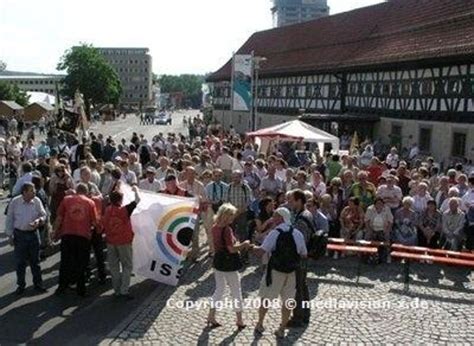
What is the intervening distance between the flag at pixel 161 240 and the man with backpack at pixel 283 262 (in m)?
2.05

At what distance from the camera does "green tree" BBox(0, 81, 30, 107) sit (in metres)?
78.7

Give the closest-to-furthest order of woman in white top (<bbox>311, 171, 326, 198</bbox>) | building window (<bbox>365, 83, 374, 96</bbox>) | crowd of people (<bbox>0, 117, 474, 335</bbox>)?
crowd of people (<bbox>0, 117, 474, 335</bbox>)
woman in white top (<bbox>311, 171, 326, 198</bbox>)
building window (<bbox>365, 83, 374, 96</bbox>)

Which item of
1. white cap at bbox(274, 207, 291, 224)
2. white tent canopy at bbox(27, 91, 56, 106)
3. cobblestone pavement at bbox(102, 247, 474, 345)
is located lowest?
cobblestone pavement at bbox(102, 247, 474, 345)

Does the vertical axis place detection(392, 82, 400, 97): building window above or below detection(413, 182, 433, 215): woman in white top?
above

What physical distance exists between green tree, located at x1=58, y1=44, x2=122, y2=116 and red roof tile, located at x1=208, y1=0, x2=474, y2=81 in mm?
41530

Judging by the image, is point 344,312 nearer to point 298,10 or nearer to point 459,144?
point 459,144

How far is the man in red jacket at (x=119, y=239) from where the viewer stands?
905cm

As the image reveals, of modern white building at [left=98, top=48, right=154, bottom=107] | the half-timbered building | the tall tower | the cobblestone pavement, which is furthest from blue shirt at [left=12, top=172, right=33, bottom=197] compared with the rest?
the tall tower

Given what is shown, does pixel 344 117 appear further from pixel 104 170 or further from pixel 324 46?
pixel 104 170

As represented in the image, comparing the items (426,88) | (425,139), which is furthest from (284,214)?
(426,88)

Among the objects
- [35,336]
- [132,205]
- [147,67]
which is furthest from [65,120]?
[147,67]

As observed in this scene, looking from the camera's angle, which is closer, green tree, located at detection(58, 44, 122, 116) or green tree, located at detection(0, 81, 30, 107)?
green tree, located at detection(0, 81, 30, 107)

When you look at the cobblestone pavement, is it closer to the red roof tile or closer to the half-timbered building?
the half-timbered building

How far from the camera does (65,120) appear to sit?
2130 cm
